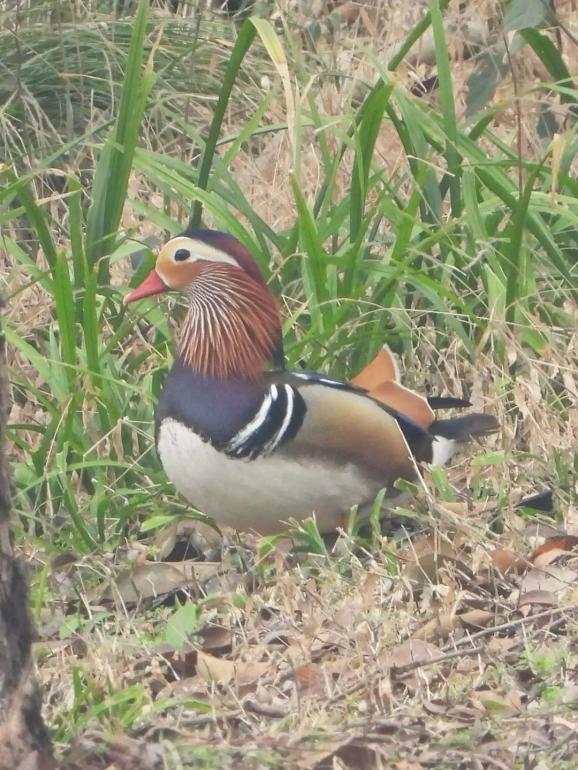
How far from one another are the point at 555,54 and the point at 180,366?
1.69 meters

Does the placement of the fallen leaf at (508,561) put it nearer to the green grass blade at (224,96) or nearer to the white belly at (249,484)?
the white belly at (249,484)

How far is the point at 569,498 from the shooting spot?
3744 millimetres

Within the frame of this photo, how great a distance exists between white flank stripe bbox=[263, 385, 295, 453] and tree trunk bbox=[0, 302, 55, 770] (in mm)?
1408

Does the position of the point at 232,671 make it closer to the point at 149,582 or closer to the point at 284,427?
the point at 149,582

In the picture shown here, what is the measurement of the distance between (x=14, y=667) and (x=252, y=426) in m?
1.49

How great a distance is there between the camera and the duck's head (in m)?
3.91

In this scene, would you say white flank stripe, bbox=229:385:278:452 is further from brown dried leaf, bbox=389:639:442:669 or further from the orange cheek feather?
brown dried leaf, bbox=389:639:442:669

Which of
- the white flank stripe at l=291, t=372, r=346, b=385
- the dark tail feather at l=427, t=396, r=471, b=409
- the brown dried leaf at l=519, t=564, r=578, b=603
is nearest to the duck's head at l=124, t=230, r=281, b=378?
the white flank stripe at l=291, t=372, r=346, b=385

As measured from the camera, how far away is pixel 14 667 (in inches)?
87.3

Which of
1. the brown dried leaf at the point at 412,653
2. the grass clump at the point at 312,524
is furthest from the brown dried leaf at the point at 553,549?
the brown dried leaf at the point at 412,653

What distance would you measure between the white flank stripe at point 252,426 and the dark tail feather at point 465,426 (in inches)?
20.2

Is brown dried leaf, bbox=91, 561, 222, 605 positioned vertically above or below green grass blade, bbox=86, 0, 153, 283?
below

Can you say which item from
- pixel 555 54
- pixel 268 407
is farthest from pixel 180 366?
pixel 555 54

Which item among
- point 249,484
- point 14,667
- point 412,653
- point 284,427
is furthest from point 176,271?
point 14,667
